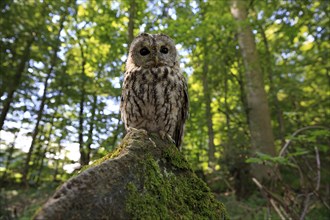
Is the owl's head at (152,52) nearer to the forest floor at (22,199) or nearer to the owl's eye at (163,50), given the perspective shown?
the owl's eye at (163,50)

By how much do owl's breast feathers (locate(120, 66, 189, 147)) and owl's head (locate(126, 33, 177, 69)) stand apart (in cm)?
9

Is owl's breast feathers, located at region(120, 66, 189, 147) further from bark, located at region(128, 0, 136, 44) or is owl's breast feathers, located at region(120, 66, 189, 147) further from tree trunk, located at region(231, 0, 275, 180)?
tree trunk, located at region(231, 0, 275, 180)

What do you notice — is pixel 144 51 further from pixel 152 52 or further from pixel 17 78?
pixel 17 78

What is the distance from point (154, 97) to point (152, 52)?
0.57m

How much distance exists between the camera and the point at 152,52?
3.23 m

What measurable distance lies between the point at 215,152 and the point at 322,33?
6.39 meters

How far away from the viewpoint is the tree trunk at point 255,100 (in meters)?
8.04

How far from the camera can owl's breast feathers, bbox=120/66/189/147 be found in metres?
2.96

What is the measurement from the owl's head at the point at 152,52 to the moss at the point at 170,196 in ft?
4.65

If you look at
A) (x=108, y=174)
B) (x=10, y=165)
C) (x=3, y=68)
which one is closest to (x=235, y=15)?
(x=3, y=68)

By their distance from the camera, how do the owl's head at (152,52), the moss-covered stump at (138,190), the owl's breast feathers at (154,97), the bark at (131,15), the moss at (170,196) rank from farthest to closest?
the bark at (131,15)
the owl's head at (152,52)
the owl's breast feathers at (154,97)
the moss at (170,196)
the moss-covered stump at (138,190)

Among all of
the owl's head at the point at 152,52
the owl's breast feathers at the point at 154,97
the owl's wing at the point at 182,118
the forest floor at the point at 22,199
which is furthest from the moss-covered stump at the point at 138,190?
the forest floor at the point at 22,199

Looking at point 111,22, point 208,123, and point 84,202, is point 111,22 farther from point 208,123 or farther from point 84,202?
point 84,202

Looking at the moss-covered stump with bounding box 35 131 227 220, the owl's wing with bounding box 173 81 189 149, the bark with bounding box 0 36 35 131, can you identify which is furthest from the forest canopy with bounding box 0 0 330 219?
the moss-covered stump with bounding box 35 131 227 220
